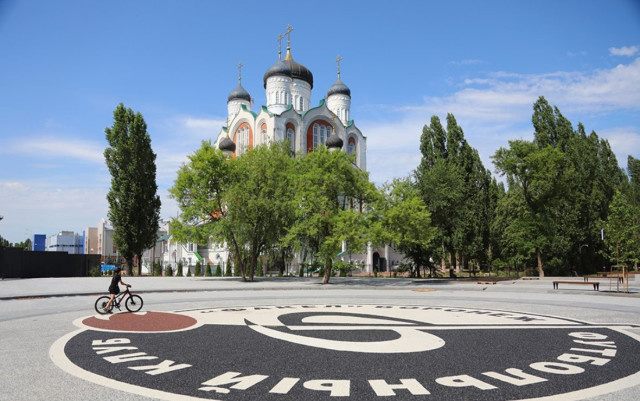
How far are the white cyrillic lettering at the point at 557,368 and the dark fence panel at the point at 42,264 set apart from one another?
140 feet

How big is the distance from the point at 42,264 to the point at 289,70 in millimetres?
42879

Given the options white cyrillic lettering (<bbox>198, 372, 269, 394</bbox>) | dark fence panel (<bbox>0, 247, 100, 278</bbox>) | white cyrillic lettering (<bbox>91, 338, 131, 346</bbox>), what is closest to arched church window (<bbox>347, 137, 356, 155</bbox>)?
dark fence panel (<bbox>0, 247, 100, 278</bbox>)

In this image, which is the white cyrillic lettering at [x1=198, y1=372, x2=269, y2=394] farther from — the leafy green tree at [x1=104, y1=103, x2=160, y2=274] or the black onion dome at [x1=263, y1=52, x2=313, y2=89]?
the black onion dome at [x1=263, y1=52, x2=313, y2=89]

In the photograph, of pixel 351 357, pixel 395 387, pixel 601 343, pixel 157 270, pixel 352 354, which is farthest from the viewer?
pixel 157 270

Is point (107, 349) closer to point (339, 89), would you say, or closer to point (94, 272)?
point (94, 272)

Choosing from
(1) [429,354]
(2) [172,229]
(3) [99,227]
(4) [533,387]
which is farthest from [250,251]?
(3) [99,227]

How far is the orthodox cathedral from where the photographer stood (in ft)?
213

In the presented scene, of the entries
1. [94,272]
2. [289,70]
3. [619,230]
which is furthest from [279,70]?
[619,230]

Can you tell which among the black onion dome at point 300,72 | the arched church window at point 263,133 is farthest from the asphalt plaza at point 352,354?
the black onion dome at point 300,72

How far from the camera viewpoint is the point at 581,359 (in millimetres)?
8523

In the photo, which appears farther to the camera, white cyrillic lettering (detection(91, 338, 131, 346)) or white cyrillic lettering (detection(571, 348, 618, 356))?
white cyrillic lettering (detection(91, 338, 131, 346))

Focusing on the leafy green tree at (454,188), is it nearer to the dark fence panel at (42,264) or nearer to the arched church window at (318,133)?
the arched church window at (318,133)

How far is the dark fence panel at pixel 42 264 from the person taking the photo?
39.2m

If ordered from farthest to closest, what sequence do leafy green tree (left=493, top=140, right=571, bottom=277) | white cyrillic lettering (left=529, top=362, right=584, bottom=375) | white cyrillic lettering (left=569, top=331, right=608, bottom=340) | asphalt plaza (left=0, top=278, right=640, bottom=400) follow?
leafy green tree (left=493, top=140, right=571, bottom=277)
white cyrillic lettering (left=569, top=331, right=608, bottom=340)
white cyrillic lettering (left=529, top=362, right=584, bottom=375)
asphalt plaza (left=0, top=278, right=640, bottom=400)
